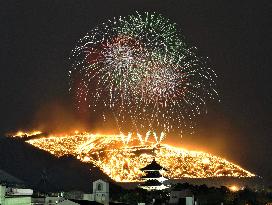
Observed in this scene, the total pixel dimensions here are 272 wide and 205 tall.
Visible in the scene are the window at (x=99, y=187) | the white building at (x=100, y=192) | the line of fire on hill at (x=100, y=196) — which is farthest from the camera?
the window at (x=99, y=187)

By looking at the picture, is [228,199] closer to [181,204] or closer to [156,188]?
[156,188]

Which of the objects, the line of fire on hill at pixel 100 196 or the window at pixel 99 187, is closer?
the line of fire on hill at pixel 100 196

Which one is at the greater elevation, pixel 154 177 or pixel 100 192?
pixel 154 177

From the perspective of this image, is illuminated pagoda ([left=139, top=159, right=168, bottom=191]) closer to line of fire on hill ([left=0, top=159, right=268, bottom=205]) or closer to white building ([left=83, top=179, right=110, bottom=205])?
line of fire on hill ([left=0, top=159, right=268, bottom=205])

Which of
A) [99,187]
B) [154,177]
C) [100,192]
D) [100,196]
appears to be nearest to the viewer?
[100,196]

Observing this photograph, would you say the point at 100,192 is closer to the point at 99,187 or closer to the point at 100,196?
the point at 99,187

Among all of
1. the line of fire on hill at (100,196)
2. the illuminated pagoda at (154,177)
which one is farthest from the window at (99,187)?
the illuminated pagoda at (154,177)

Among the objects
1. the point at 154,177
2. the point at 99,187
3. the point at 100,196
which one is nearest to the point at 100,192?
the point at 99,187

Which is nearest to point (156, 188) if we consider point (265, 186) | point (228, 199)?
point (228, 199)

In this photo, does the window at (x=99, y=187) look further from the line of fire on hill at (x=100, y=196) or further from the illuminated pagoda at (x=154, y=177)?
the illuminated pagoda at (x=154, y=177)

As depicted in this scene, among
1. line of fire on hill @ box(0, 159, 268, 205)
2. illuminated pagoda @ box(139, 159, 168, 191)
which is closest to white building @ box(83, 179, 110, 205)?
line of fire on hill @ box(0, 159, 268, 205)
